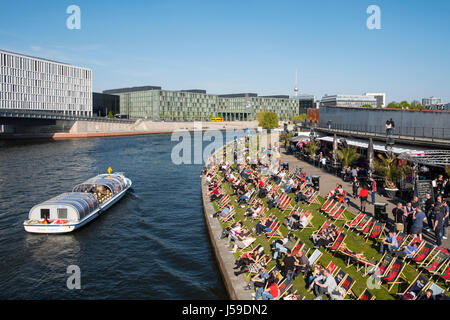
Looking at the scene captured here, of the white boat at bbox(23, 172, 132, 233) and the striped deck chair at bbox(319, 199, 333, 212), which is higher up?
the striped deck chair at bbox(319, 199, 333, 212)

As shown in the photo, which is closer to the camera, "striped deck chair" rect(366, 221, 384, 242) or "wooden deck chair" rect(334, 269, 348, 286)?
"wooden deck chair" rect(334, 269, 348, 286)

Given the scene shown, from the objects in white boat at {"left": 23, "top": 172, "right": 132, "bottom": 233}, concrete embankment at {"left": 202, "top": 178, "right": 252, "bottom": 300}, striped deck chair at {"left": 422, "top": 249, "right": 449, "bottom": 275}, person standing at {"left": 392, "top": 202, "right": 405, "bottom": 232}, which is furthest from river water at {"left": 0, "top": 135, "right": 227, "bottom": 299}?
person standing at {"left": 392, "top": 202, "right": 405, "bottom": 232}

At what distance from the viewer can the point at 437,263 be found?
1077 centimetres

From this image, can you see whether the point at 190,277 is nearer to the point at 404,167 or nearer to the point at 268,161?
the point at 404,167

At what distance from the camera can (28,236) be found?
19375 millimetres

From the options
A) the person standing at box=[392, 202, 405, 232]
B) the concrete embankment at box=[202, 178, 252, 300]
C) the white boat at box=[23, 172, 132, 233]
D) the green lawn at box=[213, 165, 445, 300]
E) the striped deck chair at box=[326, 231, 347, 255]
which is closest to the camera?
the green lawn at box=[213, 165, 445, 300]

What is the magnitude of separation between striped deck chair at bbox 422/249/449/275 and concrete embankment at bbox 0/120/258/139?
83040 millimetres

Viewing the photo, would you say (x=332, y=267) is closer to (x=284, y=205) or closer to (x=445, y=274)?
(x=445, y=274)

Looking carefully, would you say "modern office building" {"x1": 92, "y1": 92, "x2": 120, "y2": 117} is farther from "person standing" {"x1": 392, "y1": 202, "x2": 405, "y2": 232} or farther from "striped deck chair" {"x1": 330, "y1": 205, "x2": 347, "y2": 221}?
"person standing" {"x1": 392, "y1": 202, "x2": 405, "y2": 232}

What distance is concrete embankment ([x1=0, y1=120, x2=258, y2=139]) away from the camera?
83.7 m

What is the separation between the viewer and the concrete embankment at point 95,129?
8369 cm

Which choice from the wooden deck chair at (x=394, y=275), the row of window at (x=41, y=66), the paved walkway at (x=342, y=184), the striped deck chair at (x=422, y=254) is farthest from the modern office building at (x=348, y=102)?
the row of window at (x=41, y=66)

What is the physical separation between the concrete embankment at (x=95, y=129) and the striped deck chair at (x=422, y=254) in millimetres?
82487

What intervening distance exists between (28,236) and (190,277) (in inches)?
387
